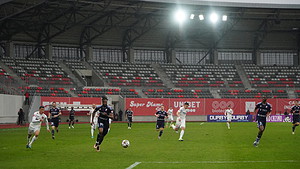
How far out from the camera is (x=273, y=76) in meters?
79.6

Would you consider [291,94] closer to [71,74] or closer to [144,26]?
[144,26]

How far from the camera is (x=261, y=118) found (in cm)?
2323

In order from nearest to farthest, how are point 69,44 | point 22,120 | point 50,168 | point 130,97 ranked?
1. point 50,168
2. point 22,120
3. point 130,97
4. point 69,44

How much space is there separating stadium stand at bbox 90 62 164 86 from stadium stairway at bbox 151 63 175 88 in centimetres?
80

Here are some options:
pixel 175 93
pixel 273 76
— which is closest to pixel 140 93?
pixel 175 93

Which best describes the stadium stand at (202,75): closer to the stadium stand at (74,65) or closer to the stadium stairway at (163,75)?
the stadium stairway at (163,75)

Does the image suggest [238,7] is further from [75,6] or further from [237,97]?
[75,6]

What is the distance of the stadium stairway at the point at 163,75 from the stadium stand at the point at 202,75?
0.59 m

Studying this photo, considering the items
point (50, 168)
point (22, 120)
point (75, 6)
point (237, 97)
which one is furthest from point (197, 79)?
point (50, 168)

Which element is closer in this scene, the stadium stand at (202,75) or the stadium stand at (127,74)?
the stadium stand at (127,74)

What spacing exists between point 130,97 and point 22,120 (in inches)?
758

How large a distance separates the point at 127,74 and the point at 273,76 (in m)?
24.9

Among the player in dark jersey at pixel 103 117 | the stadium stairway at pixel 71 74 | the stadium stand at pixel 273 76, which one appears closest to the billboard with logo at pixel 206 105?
the stadium stand at pixel 273 76

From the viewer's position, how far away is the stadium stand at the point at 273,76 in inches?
3059
